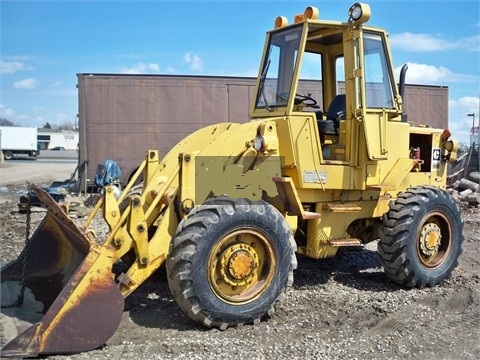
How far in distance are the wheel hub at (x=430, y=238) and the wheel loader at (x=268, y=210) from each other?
16 mm

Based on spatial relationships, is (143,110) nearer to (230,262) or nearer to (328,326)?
(230,262)

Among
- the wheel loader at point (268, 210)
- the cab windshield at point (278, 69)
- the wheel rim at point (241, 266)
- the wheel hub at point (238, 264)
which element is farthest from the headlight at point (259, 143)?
the wheel hub at point (238, 264)

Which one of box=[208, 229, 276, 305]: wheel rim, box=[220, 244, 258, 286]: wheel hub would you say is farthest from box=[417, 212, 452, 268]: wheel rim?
box=[220, 244, 258, 286]: wheel hub

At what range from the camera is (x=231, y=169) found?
18.5ft

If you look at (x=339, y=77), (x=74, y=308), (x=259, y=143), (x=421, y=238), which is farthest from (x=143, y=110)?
(x=74, y=308)

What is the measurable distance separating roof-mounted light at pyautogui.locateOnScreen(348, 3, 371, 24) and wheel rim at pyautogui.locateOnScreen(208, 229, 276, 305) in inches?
106

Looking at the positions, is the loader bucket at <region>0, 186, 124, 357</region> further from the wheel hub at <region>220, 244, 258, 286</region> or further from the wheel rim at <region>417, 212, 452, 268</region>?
the wheel rim at <region>417, 212, 452, 268</region>

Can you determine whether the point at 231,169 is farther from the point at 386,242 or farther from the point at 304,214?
the point at 386,242

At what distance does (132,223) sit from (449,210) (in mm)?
3914

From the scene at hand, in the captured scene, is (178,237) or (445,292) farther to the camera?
(445,292)

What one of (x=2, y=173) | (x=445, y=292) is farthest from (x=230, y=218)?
(x=2, y=173)

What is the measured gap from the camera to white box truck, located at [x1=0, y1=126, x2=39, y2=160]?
37.6 meters

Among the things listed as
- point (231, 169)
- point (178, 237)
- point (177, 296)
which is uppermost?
point (231, 169)

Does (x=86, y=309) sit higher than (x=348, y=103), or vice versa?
(x=348, y=103)
